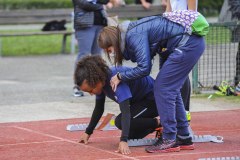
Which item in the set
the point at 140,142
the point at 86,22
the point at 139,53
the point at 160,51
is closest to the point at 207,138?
the point at 140,142

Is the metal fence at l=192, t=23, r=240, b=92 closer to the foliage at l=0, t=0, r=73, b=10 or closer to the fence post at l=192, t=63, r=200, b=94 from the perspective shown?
the fence post at l=192, t=63, r=200, b=94

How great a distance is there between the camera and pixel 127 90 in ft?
21.7

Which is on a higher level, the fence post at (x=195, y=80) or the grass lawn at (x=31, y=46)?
the fence post at (x=195, y=80)

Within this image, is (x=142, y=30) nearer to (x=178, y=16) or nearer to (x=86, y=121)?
(x=178, y=16)

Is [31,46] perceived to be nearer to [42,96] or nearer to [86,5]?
[42,96]

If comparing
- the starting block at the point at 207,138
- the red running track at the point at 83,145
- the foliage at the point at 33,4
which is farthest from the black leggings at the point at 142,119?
the foliage at the point at 33,4

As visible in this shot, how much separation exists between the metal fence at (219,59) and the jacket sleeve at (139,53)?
13.0 ft

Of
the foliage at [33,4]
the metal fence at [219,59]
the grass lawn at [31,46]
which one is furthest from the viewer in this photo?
the foliage at [33,4]

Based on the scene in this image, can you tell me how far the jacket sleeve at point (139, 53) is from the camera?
6.33 metres

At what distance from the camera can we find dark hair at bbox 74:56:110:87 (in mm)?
6578

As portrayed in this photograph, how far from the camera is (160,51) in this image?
264 inches

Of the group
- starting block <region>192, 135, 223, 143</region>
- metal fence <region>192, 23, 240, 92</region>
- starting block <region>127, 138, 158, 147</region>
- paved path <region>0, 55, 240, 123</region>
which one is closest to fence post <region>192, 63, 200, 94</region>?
metal fence <region>192, 23, 240, 92</region>

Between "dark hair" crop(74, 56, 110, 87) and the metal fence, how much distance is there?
12.4 ft

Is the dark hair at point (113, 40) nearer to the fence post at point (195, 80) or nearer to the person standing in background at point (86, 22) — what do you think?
the person standing in background at point (86, 22)
